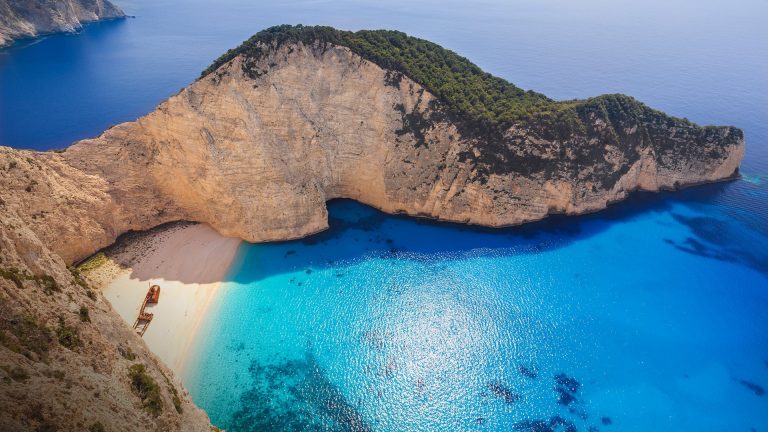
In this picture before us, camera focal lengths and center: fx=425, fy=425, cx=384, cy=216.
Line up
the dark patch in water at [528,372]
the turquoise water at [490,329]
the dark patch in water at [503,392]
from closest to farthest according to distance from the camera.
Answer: the turquoise water at [490,329]
the dark patch in water at [503,392]
the dark patch in water at [528,372]

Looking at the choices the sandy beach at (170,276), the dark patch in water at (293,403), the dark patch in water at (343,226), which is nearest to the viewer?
the dark patch in water at (293,403)

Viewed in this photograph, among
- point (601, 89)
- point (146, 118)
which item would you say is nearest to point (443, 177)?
point (146, 118)

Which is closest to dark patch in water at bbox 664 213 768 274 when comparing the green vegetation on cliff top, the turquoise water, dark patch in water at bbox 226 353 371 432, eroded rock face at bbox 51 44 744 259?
the turquoise water

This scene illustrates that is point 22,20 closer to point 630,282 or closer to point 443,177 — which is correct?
point 443,177

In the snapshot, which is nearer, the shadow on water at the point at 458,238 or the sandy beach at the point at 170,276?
the sandy beach at the point at 170,276

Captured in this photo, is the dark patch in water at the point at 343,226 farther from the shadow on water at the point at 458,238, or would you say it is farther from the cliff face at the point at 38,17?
the cliff face at the point at 38,17

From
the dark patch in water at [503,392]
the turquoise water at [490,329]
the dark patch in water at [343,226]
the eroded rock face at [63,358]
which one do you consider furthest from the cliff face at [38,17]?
the dark patch in water at [503,392]

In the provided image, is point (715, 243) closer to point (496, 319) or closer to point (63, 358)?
point (496, 319)
